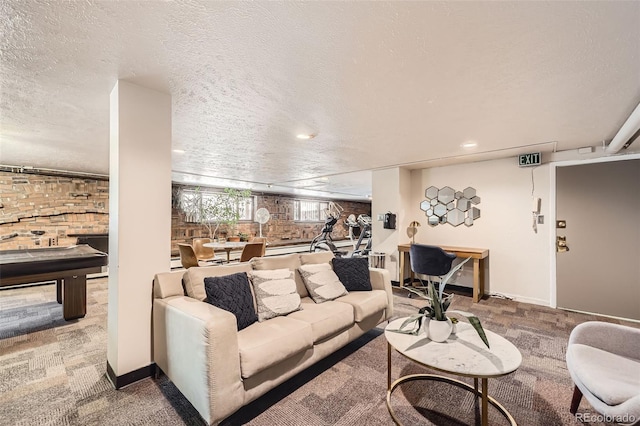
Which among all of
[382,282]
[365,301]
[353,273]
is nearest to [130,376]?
[365,301]

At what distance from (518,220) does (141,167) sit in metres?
4.95

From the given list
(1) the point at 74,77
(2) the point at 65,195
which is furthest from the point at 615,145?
(2) the point at 65,195

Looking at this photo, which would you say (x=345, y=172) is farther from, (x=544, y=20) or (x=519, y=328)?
(x=544, y=20)

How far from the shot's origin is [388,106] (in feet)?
8.00

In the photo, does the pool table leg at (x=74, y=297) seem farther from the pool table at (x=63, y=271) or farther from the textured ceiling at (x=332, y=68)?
the textured ceiling at (x=332, y=68)

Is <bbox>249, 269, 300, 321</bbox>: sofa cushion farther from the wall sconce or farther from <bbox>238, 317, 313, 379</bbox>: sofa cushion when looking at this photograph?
the wall sconce

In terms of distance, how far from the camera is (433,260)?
3928mm

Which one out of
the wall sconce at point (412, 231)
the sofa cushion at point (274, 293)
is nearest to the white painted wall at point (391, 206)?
the wall sconce at point (412, 231)

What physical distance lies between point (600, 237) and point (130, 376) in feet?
17.7

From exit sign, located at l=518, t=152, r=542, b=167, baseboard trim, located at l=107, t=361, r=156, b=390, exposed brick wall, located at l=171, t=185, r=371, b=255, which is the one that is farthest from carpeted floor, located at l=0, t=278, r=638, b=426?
exposed brick wall, located at l=171, t=185, r=371, b=255

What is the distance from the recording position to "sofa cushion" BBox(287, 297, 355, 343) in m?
2.16

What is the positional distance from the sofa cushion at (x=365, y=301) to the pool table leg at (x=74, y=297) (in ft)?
10.4

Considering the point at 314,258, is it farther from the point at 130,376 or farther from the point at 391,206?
the point at 391,206

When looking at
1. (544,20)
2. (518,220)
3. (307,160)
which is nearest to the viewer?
(544,20)
